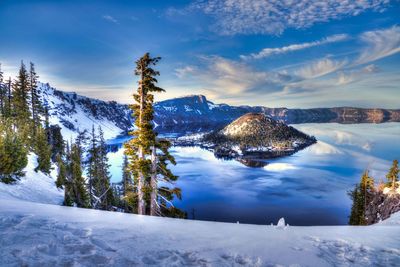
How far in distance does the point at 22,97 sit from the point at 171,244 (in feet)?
183

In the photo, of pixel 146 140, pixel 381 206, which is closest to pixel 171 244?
pixel 146 140

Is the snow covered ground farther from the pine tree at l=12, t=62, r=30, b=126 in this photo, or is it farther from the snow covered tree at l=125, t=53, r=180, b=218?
the pine tree at l=12, t=62, r=30, b=126

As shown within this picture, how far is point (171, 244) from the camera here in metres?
4.87

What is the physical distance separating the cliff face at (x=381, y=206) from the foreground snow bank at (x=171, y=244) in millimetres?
38724

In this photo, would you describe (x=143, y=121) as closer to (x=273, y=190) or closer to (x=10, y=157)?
(x=10, y=157)

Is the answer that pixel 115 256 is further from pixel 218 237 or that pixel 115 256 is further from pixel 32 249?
pixel 218 237

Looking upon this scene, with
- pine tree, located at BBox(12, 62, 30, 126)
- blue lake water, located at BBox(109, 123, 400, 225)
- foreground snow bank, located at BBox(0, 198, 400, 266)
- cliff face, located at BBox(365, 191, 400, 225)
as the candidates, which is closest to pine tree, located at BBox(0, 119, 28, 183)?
foreground snow bank, located at BBox(0, 198, 400, 266)

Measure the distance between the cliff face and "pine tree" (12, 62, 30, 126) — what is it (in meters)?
63.6

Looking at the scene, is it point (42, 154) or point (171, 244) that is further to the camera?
point (42, 154)

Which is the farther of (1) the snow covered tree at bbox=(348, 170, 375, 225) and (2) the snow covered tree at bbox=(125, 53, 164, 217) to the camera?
(1) the snow covered tree at bbox=(348, 170, 375, 225)

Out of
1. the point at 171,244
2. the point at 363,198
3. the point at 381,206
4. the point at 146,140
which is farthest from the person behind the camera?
the point at 363,198

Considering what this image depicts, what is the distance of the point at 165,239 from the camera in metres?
5.15

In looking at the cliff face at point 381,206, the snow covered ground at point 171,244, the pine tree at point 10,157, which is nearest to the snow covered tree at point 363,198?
the cliff face at point 381,206

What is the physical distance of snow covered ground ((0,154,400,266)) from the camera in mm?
4062
